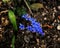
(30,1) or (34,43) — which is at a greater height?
(30,1)

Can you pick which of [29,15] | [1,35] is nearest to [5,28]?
[1,35]

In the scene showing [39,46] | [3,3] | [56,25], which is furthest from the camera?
[3,3]

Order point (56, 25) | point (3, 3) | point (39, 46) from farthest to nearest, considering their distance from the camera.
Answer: point (3, 3)
point (56, 25)
point (39, 46)

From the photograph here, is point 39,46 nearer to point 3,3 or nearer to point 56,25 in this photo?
point 56,25

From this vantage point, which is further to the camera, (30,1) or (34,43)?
(30,1)

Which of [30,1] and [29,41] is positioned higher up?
[30,1]

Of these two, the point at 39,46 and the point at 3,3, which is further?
the point at 3,3

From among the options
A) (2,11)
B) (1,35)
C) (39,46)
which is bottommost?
(39,46)

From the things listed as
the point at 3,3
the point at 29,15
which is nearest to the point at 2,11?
the point at 3,3

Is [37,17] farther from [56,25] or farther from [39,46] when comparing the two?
[39,46]
